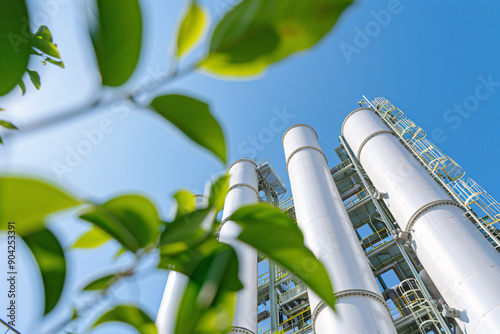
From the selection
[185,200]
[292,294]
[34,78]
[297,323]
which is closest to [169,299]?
[292,294]

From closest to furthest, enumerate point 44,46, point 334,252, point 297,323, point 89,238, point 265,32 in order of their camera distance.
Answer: point 265,32
point 89,238
point 44,46
point 334,252
point 297,323

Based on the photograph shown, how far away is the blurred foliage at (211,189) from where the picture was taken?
0.31m

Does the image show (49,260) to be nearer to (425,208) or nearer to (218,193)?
(218,193)

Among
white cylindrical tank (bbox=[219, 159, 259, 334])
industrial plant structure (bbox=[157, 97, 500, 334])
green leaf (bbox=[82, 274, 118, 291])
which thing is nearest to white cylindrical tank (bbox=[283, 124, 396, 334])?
industrial plant structure (bbox=[157, 97, 500, 334])

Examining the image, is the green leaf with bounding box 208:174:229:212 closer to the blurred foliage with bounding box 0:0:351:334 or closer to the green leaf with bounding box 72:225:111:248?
the blurred foliage with bounding box 0:0:351:334

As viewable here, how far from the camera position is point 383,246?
978 cm

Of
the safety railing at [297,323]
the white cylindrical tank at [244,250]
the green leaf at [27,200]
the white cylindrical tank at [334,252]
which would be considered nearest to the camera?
the green leaf at [27,200]

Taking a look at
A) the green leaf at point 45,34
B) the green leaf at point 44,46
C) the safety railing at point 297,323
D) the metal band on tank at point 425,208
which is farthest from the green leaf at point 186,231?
the safety railing at point 297,323

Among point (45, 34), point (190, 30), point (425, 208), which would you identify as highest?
point (425, 208)

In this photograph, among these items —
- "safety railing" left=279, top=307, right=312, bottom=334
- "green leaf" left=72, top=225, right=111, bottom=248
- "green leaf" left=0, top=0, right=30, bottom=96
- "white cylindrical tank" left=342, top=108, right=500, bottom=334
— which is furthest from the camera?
"safety railing" left=279, top=307, right=312, bottom=334

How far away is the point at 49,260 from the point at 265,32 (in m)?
0.34

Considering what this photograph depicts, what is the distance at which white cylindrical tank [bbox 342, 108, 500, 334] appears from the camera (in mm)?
5637

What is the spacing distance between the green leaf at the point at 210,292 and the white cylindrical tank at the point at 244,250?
299 cm

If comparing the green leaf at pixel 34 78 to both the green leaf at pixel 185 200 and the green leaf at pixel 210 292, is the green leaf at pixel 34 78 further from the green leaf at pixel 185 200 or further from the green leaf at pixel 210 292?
the green leaf at pixel 210 292
